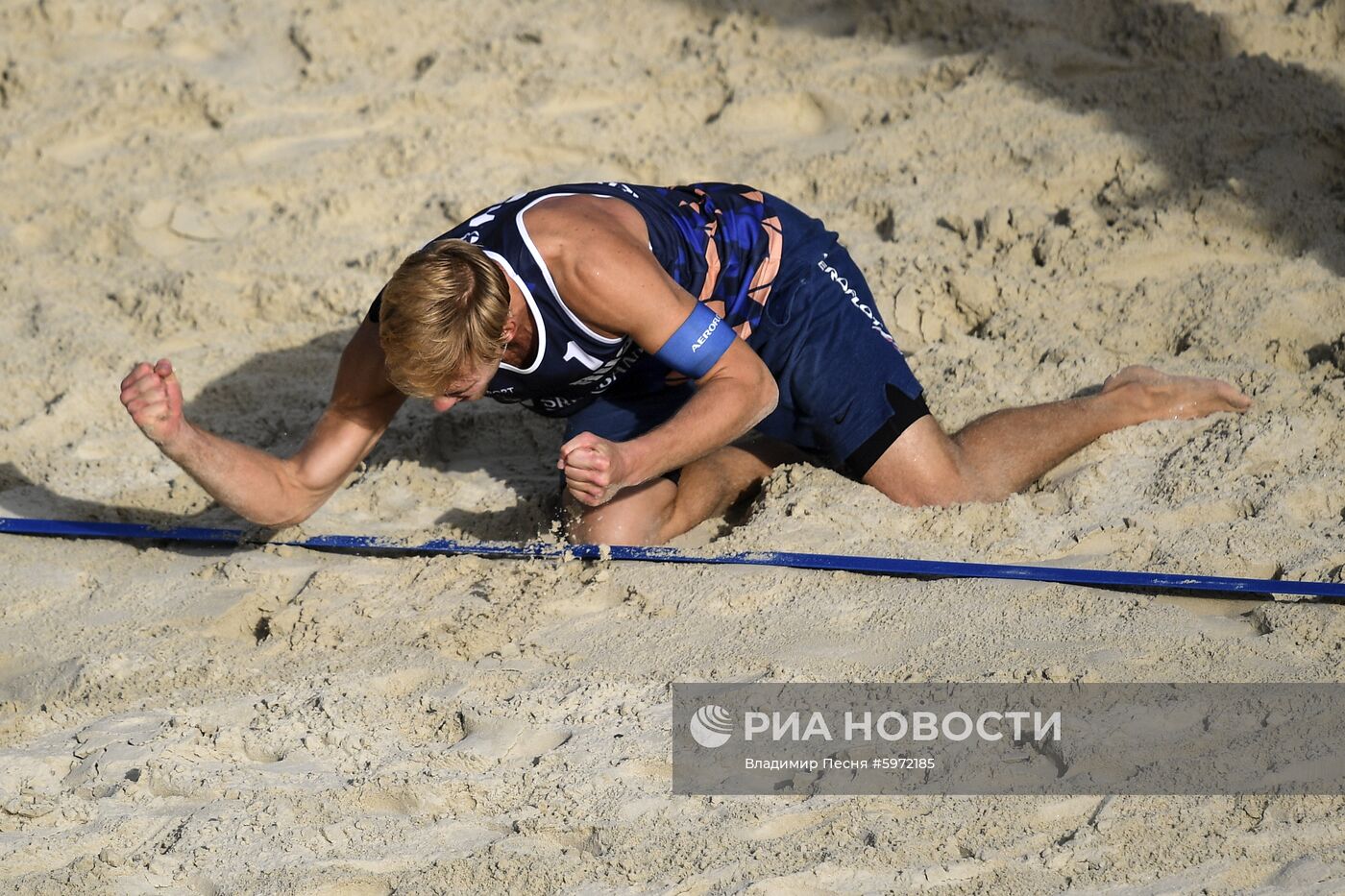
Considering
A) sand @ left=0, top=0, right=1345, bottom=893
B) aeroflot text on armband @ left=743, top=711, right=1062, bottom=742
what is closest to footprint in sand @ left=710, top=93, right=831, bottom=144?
sand @ left=0, top=0, right=1345, bottom=893

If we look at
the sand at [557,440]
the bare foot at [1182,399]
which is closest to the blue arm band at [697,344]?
the sand at [557,440]

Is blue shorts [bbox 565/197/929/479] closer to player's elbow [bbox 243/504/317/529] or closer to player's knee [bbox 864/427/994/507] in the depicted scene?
player's knee [bbox 864/427/994/507]

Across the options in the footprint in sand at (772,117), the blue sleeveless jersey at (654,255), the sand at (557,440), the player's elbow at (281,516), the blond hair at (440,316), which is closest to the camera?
the sand at (557,440)

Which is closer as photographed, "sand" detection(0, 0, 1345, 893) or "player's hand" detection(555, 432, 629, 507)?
"sand" detection(0, 0, 1345, 893)

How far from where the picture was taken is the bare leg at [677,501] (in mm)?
3129

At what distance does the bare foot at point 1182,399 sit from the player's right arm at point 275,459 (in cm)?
175

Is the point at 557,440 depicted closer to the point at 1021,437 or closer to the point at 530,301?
the point at 530,301

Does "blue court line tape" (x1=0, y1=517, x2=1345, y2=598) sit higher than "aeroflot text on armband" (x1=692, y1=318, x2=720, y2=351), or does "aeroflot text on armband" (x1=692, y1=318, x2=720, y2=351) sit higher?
"aeroflot text on armband" (x1=692, y1=318, x2=720, y2=351)

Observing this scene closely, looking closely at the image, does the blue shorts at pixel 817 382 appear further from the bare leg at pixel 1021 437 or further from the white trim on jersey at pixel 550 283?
the white trim on jersey at pixel 550 283

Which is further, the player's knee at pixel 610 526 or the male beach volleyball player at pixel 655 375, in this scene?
the player's knee at pixel 610 526

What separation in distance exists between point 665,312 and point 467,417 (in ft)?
3.92

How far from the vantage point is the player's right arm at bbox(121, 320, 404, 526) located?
279 centimetres

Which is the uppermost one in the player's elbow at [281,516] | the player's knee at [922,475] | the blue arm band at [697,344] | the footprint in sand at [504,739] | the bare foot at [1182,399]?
the blue arm band at [697,344]

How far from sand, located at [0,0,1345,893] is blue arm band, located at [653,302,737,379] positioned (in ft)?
1.46
